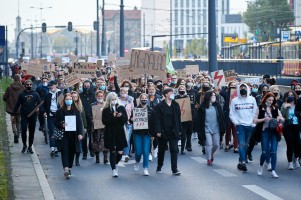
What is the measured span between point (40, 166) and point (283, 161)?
4799 millimetres

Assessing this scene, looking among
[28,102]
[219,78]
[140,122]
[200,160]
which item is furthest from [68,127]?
[219,78]

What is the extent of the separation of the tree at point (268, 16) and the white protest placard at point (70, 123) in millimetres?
112821

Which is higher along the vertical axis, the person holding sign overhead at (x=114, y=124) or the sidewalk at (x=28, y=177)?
the person holding sign overhead at (x=114, y=124)

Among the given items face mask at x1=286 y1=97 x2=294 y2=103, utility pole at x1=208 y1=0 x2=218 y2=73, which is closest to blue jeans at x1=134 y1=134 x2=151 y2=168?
face mask at x1=286 y1=97 x2=294 y2=103

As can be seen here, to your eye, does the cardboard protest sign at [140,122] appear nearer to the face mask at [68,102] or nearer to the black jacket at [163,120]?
the black jacket at [163,120]

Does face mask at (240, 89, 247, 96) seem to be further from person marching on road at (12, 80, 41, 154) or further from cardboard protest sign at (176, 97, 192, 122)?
person marching on road at (12, 80, 41, 154)

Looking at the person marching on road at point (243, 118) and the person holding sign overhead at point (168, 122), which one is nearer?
the person holding sign overhead at point (168, 122)

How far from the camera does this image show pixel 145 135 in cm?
1861

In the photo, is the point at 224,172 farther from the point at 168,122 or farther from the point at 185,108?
the point at 185,108

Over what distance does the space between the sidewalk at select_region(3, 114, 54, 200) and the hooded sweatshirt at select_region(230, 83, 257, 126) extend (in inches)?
141

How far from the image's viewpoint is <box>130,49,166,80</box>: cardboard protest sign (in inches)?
999

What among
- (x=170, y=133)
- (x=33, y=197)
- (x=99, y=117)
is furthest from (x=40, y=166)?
(x=33, y=197)

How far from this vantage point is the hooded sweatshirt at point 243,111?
18.7 meters

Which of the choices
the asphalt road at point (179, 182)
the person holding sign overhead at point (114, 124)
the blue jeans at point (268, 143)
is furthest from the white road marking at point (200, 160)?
the person holding sign overhead at point (114, 124)
